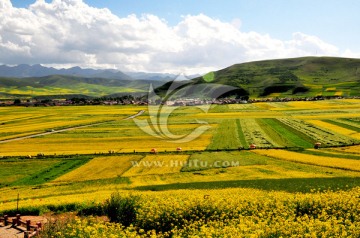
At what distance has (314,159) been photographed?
48031 mm

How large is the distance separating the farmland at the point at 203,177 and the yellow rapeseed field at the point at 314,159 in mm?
119

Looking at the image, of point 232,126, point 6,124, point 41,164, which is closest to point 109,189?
point 41,164

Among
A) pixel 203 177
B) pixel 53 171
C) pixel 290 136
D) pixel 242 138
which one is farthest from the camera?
pixel 290 136

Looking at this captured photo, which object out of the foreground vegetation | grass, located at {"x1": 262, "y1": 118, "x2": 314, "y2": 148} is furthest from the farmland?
grass, located at {"x1": 262, "y1": 118, "x2": 314, "y2": 148}

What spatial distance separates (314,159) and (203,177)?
17797 millimetres

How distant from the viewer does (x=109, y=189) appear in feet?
116

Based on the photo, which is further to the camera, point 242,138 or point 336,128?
point 336,128

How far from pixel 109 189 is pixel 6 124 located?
82.7 meters

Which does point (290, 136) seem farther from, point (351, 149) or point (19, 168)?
point (19, 168)

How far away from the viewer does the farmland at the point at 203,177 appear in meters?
19.4

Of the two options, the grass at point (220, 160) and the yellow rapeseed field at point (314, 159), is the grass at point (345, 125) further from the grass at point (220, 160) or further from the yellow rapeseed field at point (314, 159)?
the grass at point (220, 160)

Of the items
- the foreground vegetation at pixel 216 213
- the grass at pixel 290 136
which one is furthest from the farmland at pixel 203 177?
the grass at pixel 290 136

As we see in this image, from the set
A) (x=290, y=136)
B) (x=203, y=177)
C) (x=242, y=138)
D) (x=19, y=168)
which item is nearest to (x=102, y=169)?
(x=19, y=168)

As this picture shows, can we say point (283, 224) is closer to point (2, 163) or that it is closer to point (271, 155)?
point (271, 155)
